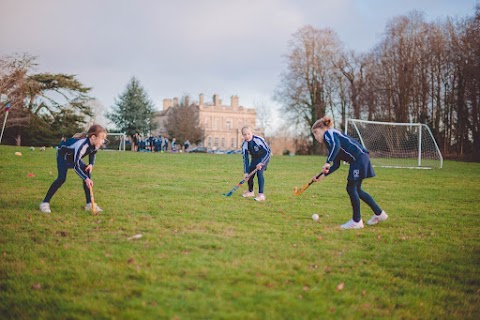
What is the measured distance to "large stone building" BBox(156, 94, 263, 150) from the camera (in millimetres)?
88625

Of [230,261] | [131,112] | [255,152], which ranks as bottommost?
[230,261]

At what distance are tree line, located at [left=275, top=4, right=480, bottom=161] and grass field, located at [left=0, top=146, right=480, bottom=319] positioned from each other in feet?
111

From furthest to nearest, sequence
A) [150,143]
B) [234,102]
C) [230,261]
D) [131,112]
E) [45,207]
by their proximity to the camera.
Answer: [234,102] < [131,112] < [150,143] < [45,207] < [230,261]

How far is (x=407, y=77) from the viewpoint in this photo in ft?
132

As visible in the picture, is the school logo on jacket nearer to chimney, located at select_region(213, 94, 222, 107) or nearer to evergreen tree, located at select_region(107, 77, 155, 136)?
evergreen tree, located at select_region(107, 77, 155, 136)

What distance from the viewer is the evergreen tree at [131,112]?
176 feet

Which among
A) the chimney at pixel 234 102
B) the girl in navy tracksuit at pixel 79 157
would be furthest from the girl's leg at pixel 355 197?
the chimney at pixel 234 102

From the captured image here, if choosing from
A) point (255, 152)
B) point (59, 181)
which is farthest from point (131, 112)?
point (59, 181)

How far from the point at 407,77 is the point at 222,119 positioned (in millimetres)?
53792

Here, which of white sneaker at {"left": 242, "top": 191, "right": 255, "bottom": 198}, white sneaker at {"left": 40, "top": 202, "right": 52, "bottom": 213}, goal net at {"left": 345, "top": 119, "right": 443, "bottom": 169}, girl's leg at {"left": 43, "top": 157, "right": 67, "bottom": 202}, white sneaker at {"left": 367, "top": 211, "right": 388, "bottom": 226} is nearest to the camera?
white sneaker at {"left": 367, "top": 211, "right": 388, "bottom": 226}

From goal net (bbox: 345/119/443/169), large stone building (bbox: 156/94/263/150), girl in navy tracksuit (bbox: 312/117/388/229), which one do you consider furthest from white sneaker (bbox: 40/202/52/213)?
large stone building (bbox: 156/94/263/150)

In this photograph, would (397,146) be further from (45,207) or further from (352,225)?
(45,207)

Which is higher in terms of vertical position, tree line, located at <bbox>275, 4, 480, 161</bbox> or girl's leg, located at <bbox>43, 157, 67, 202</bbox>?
tree line, located at <bbox>275, 4, 480, 161</bbox>

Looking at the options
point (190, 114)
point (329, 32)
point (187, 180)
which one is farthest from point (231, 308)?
point (190, 114)
